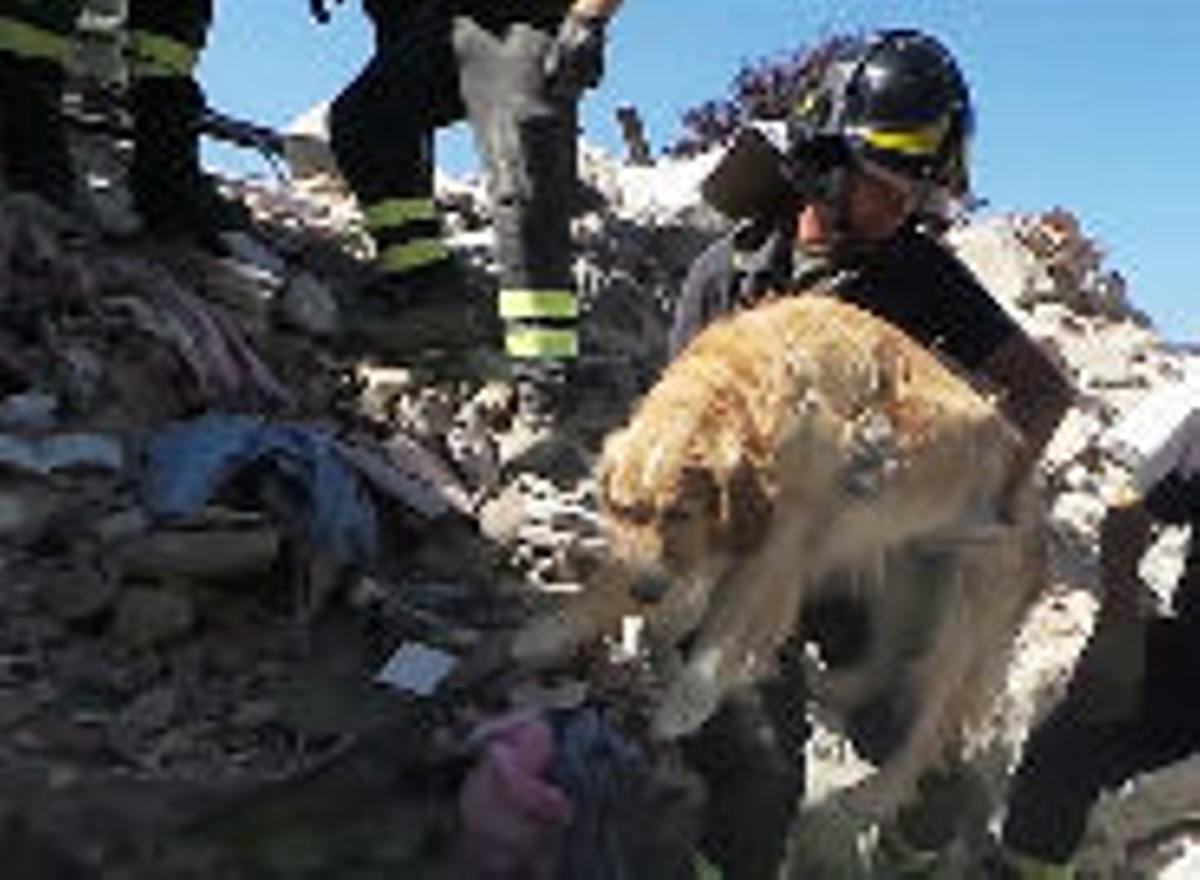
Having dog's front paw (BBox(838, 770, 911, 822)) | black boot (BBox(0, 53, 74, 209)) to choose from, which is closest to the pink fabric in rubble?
dog's front paw (BBox(838, 770, 911, 822))

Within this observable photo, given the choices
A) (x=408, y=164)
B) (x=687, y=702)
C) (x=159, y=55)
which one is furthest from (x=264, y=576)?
(x=687, y=702)

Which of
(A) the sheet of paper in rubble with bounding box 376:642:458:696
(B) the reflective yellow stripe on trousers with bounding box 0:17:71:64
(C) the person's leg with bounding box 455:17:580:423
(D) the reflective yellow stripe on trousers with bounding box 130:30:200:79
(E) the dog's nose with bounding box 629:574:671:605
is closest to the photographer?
(E) the dog's nose with bounding box 629:574:671:605

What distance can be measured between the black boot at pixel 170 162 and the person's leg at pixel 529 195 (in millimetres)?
811

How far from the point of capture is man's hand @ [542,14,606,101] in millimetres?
7117

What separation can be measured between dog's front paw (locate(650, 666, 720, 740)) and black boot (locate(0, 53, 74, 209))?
3.47 meters

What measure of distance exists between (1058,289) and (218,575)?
5375mm

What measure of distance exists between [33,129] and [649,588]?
145 inches

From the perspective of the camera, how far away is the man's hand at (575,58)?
280 inches

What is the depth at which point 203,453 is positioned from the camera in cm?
629

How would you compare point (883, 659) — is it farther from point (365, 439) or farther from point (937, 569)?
point (365, 439)

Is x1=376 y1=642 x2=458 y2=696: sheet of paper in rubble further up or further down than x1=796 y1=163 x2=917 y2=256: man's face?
further down

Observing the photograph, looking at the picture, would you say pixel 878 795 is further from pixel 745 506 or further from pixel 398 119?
pixel 398 119

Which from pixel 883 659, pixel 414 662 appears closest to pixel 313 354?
pixel 414 662

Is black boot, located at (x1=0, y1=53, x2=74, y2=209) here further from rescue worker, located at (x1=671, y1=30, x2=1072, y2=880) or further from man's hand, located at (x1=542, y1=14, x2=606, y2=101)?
rescue worker, located at (x1=671, y1=30, x2=1072, y2=880)
